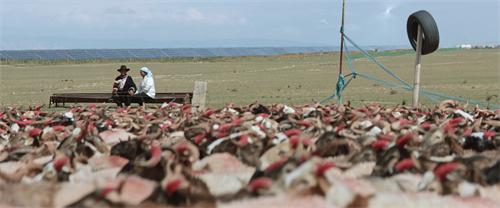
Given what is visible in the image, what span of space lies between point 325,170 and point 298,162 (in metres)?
0.15

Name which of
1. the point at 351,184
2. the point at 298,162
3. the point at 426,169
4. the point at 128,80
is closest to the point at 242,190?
the point at 298,162

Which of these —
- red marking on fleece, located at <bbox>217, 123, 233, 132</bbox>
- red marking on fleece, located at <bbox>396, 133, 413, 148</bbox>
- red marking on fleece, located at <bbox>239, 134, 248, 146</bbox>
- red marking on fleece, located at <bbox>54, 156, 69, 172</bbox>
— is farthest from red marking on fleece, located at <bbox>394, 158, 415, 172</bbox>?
red marking on fleece, located at <bbox>54, 156, 69, 172</bbox>

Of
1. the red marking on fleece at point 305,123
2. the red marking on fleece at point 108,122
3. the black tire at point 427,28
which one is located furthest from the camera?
the black tire at point 427,28

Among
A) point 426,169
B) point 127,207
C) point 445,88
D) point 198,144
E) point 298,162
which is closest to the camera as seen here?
point 127,207

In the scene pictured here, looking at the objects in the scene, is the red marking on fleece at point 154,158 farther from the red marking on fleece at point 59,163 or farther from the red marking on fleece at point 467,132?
the red marking on fleece at point 467,132

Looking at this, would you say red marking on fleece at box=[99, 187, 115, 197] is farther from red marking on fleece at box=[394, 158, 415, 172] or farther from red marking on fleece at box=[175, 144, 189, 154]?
red marking on fleece at box=[394, 158, 415, 172]

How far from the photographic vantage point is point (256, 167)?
10.0ft

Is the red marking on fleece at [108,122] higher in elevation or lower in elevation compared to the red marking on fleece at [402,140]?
lower

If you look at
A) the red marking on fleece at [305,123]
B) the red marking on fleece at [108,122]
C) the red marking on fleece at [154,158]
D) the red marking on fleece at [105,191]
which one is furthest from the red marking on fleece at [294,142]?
the red marking on fleece at [108,122]

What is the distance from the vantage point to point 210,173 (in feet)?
10.3

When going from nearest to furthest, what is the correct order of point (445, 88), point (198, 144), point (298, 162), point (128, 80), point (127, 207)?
point (127, 207) → point (298, 162) → point (198, 144) → point (128, 80) → point (445, 88)

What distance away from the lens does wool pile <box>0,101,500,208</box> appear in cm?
260

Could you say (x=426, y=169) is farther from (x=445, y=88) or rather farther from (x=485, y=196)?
(x=445, y=88)

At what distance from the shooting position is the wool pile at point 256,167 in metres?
2.60
